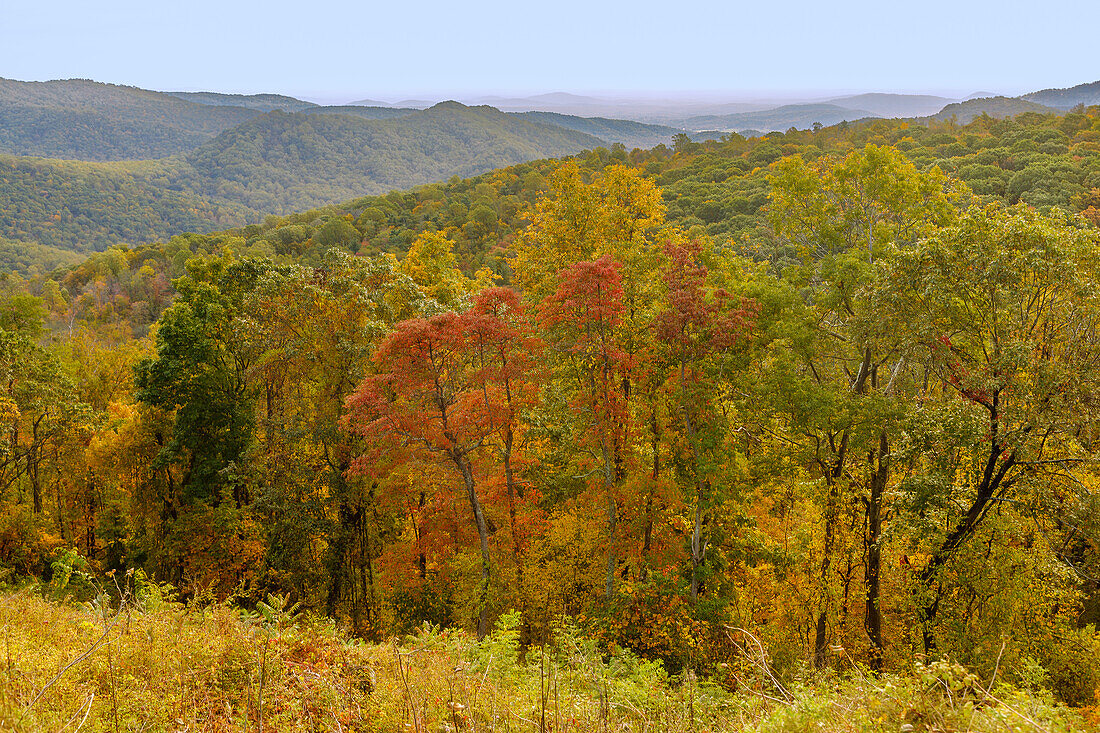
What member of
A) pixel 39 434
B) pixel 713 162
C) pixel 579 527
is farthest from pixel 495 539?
pixel 713 162

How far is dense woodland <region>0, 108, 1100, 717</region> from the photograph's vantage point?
10195 mm

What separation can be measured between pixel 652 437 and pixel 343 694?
943 centimetres

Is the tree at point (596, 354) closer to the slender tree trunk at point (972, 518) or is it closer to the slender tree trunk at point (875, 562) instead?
the slender tree trunk at point (875, 562)

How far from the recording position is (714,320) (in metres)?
12.1

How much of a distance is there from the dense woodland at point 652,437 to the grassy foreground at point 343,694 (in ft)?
7.32

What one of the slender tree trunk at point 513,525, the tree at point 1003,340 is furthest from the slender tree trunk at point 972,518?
the slender tree trunk at point 513,525

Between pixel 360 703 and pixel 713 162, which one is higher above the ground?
pixel 713 162

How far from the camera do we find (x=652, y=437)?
13992mm

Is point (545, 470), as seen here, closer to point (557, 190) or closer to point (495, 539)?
point (495, 539)

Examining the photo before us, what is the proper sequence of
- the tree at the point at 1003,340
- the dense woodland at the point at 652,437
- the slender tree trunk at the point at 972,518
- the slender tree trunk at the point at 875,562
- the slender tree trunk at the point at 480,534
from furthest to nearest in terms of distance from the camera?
the slender tree trunk at the point at 480,534
the slender tree trunk at the point at 875,562
the dense woodland at the point at 652,437
the slender tree trunk at the point at 972,518
the tree at the point at 1003,340

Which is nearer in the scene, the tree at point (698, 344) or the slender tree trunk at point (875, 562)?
the tree at point (698, 344)

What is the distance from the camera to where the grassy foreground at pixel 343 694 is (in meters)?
4.42

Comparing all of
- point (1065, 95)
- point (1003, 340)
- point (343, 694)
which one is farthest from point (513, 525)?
point (1065, 95)

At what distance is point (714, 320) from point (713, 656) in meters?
7.10
